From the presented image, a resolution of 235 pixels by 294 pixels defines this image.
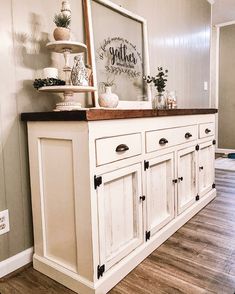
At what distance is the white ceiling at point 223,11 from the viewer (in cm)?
402

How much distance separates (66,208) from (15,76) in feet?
2.46

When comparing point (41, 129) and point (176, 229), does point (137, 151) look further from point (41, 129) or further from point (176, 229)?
point (176, 229)

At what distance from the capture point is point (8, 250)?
4.72 ft

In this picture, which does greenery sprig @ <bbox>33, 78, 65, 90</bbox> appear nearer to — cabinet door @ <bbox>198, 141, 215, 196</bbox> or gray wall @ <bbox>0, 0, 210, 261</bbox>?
gray wall @ <bbox>0, 0, 210, 261</bbox>

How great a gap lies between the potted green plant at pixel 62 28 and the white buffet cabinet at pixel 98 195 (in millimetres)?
486

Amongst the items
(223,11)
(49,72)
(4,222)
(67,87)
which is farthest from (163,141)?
(223,11)

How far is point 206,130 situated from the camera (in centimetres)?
237

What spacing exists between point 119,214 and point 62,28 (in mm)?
1031

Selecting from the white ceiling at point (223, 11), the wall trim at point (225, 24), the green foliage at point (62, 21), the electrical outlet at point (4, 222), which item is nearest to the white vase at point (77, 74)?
the green foliage at point (62, 21)

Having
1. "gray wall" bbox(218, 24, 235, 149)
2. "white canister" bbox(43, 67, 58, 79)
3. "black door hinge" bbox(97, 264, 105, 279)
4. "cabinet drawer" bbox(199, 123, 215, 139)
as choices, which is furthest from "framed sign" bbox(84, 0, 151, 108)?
"gray wall" bbox(218, 24, 235, 149)

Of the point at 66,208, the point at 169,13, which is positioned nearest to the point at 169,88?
the point at 169,13

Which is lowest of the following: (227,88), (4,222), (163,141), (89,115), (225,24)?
(4,222)

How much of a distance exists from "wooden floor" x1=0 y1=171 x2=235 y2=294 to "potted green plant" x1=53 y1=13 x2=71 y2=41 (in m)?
1.28

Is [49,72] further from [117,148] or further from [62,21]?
[117,148]
